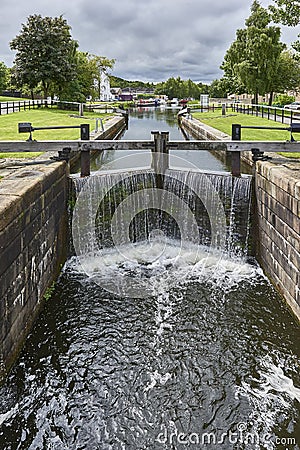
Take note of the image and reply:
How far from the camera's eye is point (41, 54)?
29.5 m

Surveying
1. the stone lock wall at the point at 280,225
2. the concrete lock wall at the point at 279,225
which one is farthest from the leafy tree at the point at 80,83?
Answer: the stone lock wall at the point at 280,225

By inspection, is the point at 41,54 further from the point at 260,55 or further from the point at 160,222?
the point at 160,222

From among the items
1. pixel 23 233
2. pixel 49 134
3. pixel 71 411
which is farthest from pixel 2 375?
pixel 49 134

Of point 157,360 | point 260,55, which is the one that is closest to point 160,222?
point 157,360

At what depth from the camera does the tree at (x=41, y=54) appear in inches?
1139

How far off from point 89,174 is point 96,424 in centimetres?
547

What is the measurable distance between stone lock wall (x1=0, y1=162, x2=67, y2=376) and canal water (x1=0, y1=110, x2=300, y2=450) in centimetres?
27

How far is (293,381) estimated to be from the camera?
4.64m

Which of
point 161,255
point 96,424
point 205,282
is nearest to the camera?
point 96,424

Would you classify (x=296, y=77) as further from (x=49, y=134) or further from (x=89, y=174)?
(x=89, y=174)

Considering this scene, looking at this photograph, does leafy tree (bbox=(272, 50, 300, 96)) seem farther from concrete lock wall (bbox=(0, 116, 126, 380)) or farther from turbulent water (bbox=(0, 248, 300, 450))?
turbulent water (bbox=(0, 248, 300, 450))

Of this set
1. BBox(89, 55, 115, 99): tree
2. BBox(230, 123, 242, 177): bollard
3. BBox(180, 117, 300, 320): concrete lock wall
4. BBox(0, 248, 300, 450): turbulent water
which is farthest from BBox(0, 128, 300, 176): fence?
BBox(89, 55, 115, 99): tree

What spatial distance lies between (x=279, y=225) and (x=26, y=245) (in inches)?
149

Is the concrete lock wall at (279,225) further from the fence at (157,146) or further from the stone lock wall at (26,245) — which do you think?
the stone lock wall at (26,245)
